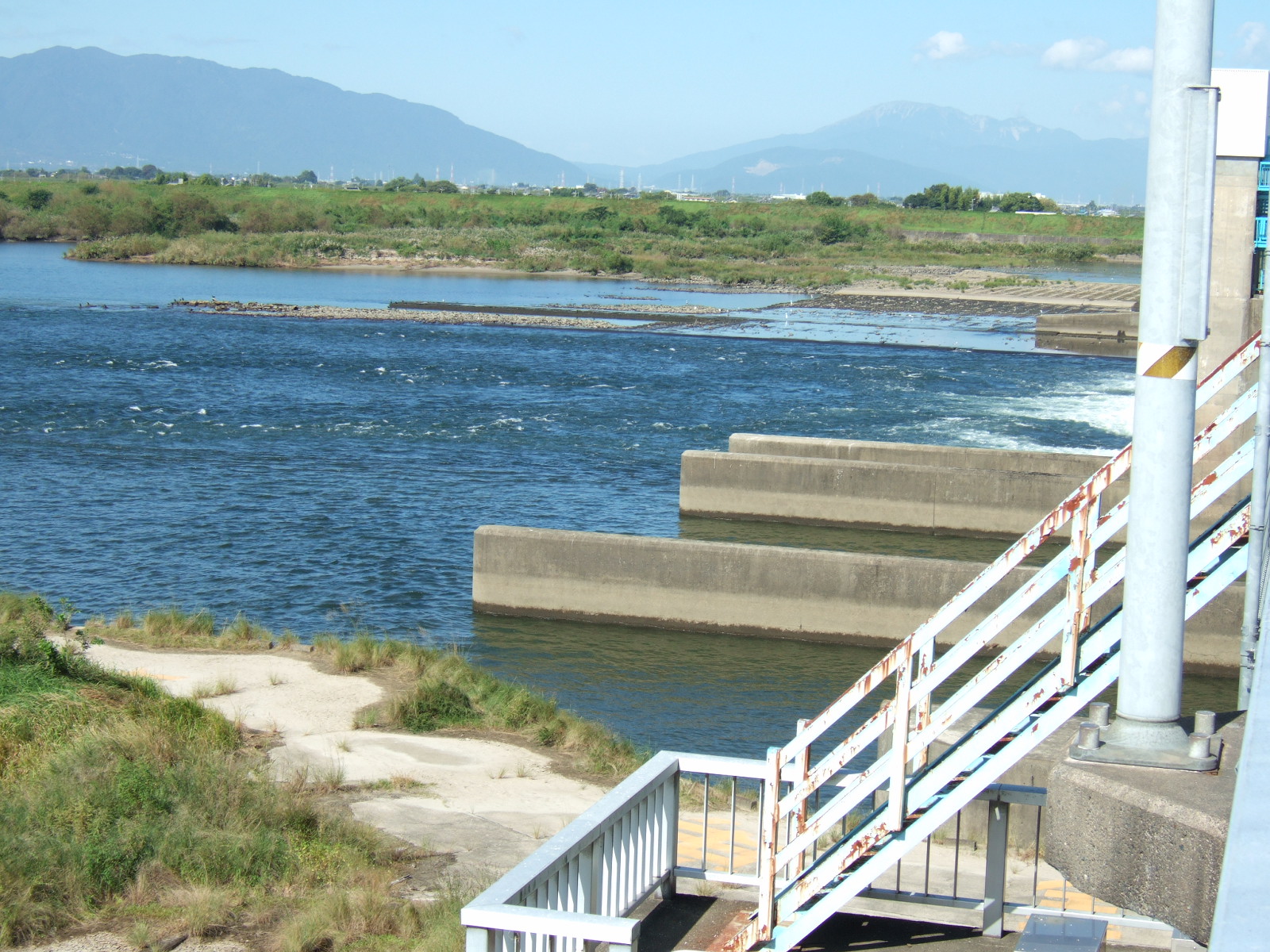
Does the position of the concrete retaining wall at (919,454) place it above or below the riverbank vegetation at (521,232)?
below

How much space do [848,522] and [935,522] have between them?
6.07ft

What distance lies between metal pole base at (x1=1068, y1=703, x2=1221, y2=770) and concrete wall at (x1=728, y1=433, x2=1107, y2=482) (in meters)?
24.9

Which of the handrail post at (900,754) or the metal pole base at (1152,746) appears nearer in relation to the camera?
the metal pole base at (1152,746)

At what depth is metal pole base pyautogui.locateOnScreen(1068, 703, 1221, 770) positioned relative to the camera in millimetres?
5246

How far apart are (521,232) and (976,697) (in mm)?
152753

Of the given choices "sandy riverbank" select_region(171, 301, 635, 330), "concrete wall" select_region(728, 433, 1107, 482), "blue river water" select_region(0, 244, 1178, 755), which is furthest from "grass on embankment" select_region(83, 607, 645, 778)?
"sandy riverbank" select_region(171, 301, 635, 330)

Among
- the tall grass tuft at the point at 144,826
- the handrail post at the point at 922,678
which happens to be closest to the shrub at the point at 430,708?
the tall grass tuft at the point at 144,826

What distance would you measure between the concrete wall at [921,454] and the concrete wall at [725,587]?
8.36 m

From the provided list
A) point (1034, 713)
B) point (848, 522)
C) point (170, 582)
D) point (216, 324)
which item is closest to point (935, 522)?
point (848, 522)

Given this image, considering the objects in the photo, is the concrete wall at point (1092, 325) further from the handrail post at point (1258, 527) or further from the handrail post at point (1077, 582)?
the handrail post at point (1077, 582)

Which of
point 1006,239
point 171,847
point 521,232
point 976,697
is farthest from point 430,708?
point 1006,239

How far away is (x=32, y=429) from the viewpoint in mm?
40844

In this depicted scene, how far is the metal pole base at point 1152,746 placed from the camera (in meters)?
5.25

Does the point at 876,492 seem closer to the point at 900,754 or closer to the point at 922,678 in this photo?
the point at 922,678
